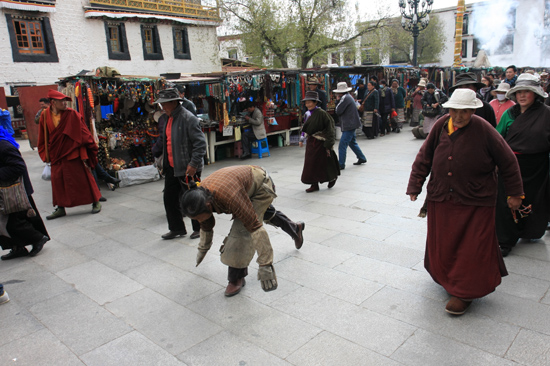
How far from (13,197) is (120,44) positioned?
21.4 metres

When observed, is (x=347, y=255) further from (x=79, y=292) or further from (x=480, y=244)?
(x=79, y=292)

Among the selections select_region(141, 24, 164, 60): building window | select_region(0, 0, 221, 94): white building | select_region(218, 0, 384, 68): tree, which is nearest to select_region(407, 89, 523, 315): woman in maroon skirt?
select_region(218, 0, 384, 68): tree

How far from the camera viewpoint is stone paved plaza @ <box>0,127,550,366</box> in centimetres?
270

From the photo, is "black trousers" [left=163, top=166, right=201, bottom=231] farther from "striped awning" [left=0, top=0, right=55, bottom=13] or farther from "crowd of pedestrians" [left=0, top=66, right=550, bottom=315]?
"striped awning" [left=0, top=0, right=55, bottom=13]

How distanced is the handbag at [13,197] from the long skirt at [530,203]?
16.3 feet

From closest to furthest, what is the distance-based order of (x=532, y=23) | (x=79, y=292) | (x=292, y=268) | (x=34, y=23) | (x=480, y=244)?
1. (x=480, y=244)
2. (x=79, y=292)
3. (x=292, y=268)
4. (x=34, y=23)
5. (x=532, y=23)

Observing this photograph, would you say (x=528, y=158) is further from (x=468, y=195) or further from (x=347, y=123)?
(x=347, y=123)

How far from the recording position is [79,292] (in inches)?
149

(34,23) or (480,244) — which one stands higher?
(34,23)

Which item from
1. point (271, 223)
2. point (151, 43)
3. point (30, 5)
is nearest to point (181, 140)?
point (271, 223)

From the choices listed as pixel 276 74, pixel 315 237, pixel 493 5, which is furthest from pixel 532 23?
pixel 315 237

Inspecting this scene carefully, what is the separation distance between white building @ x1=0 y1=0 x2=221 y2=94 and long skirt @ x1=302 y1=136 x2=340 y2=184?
1738 cm

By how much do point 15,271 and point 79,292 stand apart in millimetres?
1103

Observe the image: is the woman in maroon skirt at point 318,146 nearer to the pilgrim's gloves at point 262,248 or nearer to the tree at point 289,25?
the pilgrim's gloves at point 262,248
